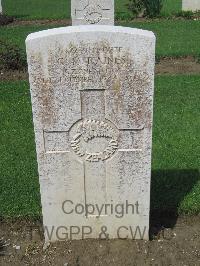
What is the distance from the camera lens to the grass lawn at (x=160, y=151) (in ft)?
15.5

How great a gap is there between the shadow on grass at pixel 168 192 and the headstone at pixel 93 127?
1.75ft

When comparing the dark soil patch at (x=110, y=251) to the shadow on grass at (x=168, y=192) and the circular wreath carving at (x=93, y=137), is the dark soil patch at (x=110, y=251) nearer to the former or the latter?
the shadow on grass at (x=168, y=192)

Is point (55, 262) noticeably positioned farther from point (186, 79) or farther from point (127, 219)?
point (186, 79)

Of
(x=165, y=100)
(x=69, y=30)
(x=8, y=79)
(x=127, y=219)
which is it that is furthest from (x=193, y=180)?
(x=8, y=79)

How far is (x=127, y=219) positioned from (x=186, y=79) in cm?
574

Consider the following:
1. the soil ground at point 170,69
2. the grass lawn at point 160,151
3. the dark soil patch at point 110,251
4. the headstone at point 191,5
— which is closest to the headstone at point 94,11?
the soil ground at point 170,69

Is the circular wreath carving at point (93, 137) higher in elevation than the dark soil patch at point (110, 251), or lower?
higher

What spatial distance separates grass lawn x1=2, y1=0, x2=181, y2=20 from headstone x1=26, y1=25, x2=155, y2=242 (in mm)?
14172

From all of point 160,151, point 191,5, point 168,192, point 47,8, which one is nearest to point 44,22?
point 47,8

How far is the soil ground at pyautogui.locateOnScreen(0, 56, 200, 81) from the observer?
9837mm

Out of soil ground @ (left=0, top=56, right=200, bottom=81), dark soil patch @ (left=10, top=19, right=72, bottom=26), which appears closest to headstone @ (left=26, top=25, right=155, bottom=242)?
soil ground @ (left=0, top=56, right=200, bottom=81)

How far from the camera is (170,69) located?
1014 centimetres

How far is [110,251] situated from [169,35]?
10779 mm

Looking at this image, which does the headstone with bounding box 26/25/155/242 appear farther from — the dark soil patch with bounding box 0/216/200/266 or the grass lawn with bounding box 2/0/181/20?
the grass lawn with bounding box 2/0/181/20
